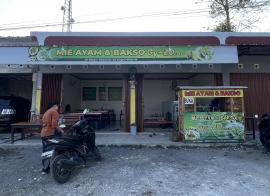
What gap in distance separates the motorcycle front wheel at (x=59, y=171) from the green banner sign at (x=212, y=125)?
460cm

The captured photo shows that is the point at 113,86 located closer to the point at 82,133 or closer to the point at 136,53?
the point at 136,53

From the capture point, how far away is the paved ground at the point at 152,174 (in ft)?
13.8

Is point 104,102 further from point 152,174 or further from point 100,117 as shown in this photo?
point 152,174

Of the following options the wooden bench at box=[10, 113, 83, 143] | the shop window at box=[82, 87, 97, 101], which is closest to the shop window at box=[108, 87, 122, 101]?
the shop window at box=[82, 87, 97, 101]

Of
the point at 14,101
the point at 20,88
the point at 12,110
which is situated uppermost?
the point at 20,88

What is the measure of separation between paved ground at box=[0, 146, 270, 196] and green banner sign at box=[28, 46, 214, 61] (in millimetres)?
3435

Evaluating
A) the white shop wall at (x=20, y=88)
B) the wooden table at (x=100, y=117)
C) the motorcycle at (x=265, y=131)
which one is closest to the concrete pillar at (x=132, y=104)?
the wooden table at (x=100, y=117)

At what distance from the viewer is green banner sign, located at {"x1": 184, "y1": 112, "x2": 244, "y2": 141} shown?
8.03m

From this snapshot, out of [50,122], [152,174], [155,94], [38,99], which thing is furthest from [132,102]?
[155,94]

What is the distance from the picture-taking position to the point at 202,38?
404 inches

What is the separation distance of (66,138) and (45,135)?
0.65 m

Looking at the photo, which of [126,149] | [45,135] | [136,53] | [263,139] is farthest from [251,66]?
[45,135]

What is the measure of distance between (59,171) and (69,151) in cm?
58

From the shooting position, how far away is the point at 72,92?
13344 millimetres
